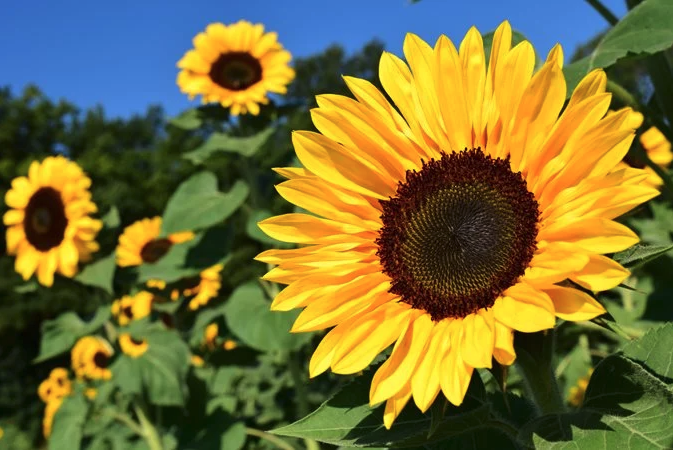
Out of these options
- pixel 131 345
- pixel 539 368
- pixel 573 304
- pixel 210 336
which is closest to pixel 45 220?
pixel 131 345

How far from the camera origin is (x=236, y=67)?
3.92 m

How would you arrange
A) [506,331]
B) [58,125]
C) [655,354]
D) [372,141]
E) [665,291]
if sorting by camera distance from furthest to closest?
[58,125] < [665,291] < [372,141] < [655,354] < [506,331]

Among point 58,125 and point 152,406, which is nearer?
point 152,406

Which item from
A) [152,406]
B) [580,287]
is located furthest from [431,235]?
[152,406]

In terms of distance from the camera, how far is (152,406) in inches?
153

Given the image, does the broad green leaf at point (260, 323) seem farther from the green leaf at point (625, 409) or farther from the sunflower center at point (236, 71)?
the green leaf at point (625, 409)

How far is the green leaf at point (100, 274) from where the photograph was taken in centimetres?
354

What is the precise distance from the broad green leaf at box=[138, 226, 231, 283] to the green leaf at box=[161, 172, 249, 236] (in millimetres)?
175

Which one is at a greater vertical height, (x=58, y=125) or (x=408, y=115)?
(x=58, y=125)

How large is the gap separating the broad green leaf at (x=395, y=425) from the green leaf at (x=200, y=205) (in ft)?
7.32

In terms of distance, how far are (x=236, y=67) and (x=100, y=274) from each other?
1.27 meters

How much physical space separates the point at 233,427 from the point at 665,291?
206 cm

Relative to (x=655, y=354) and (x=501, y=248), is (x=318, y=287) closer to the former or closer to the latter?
(x=501, y=248)

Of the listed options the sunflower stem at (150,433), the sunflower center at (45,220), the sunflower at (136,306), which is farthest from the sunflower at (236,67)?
the sunflower stem at (150,433)
